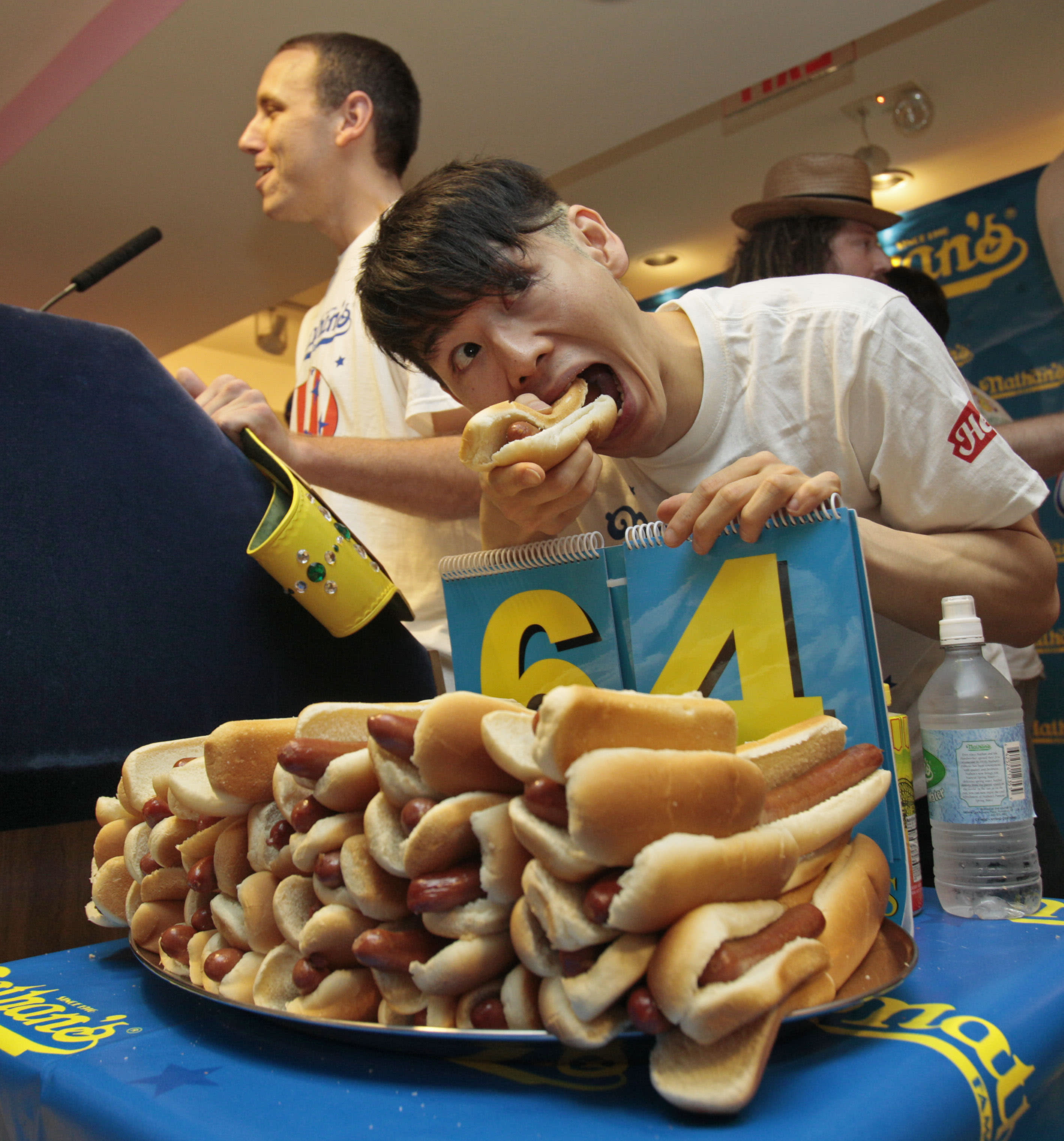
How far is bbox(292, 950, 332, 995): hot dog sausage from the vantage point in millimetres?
464

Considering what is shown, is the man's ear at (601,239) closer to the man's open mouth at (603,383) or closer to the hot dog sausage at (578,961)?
the man's open mouth at (603,383)

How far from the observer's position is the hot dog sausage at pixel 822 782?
499mm

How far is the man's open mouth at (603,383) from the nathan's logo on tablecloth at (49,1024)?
0.73 metres

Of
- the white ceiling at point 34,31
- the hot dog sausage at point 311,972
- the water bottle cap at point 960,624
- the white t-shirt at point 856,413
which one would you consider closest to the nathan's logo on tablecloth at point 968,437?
the white t-shirt at point 856,413

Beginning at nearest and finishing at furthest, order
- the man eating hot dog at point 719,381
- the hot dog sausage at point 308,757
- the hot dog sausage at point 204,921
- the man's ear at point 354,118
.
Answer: the hot dog sausage at point 308,757 < the hot dog sausage at point 204,921 < the man eating hot dog at point 719,381 < the man's ear at point 354,118

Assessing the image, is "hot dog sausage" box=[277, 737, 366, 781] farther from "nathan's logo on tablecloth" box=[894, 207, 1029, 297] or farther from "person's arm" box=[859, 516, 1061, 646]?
"nathan's logo on tablecloth" box=[894, 207, 1029, 297]

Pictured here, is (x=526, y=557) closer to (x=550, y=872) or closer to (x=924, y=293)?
(x=550, y=872)

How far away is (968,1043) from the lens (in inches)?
17.2

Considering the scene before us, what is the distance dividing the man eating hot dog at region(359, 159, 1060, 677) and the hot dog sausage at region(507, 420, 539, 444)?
0.09 ft

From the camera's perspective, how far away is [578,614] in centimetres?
81

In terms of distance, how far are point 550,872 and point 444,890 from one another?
0.17 ft

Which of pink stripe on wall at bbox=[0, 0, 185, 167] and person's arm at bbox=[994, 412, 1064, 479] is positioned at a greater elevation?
pink stripe on wall at bbox=[0, 0, 185, 167]

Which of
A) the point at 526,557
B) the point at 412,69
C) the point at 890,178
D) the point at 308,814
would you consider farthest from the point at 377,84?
the point at 890,178

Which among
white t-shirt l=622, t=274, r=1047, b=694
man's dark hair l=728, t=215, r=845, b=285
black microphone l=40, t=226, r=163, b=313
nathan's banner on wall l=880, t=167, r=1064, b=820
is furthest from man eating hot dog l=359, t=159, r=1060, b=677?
nathan's banner on wall l=880, t=167, r=1064, b=820
